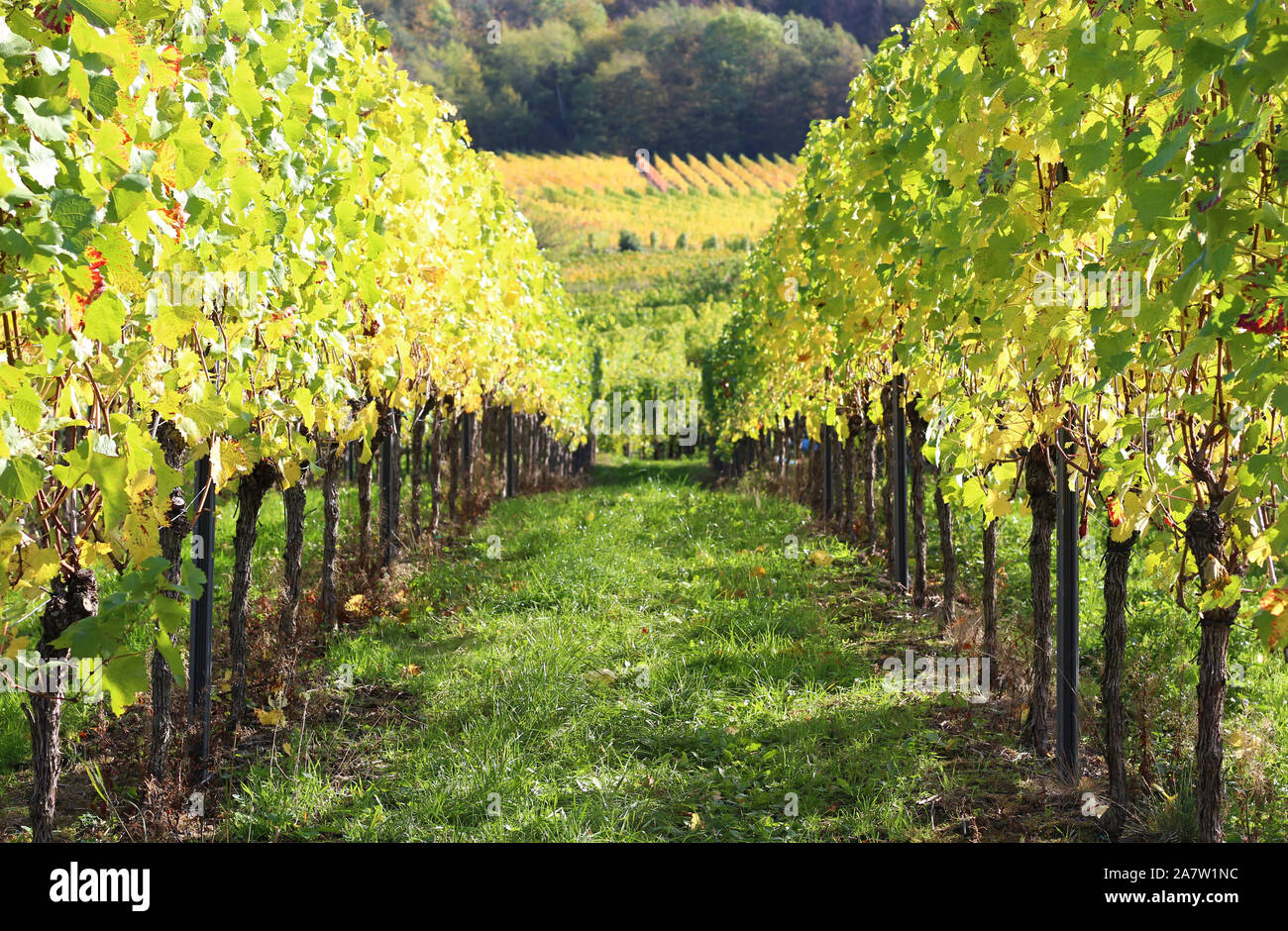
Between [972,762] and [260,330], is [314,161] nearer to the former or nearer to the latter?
[260,330]

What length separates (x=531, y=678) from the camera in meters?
5.47

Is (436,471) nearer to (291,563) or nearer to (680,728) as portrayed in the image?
(291,563)

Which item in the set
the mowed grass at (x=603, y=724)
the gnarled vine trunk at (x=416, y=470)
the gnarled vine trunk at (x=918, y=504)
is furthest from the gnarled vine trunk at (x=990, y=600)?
the gnarled vine trunk at (x=416, y=470)

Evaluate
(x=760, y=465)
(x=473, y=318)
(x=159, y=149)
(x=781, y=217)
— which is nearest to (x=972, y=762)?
(x=159, y=149)

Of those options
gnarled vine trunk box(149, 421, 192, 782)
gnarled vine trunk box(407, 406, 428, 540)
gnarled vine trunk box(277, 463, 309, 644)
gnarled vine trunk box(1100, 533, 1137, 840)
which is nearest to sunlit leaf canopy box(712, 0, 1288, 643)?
gnarled vine trunk box(1100, 533, 1137, 840)

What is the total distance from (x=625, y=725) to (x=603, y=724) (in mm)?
Answer: 115

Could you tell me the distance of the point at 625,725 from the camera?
4973mm

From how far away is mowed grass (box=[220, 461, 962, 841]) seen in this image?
12.7 ft

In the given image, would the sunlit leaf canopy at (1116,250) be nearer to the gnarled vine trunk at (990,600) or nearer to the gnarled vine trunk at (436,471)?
the gnarled vine trunk at (990,600)

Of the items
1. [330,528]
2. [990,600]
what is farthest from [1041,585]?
[330,528]

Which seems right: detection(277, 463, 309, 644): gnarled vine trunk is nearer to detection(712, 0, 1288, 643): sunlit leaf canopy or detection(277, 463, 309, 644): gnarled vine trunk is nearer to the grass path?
the grass path

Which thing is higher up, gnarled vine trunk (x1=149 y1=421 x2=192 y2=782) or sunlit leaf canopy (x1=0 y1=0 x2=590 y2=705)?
sunlit leaf canopy (x1=0 y1=0 x2=590 y2=705)

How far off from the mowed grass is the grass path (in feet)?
0.04

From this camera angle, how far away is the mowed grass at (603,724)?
12.7ft
